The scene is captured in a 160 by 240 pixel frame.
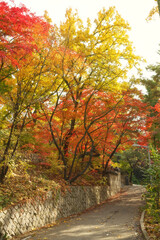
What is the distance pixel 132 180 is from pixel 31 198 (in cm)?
3289

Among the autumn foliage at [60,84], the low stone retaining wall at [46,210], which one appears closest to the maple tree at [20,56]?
the autumn foliage at [60,84]

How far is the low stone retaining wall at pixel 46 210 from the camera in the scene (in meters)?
6.71

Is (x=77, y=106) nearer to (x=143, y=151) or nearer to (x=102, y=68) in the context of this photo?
(x=102, y=68)

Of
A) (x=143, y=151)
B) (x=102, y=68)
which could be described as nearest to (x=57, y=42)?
(x=102, y=68)

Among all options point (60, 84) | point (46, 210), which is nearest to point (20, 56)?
point (60, 84)

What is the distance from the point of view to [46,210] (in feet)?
29.2

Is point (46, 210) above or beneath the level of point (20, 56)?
beneath

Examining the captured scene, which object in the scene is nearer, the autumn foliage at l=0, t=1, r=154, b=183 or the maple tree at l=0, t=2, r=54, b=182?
the maple tree at l=0, t=2, r=54, b=182

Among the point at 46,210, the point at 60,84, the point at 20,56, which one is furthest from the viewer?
the point at 60,84

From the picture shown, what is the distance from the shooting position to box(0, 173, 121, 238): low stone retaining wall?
6.71 m

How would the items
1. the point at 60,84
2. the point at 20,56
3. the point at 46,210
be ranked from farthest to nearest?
1. the point at 60,84
2. the point at 46,210
3. the point at 20,56

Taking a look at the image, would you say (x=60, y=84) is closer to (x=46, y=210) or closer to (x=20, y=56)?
(x=20, y=56)

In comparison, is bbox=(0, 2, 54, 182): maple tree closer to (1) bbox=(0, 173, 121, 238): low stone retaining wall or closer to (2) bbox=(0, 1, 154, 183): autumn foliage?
(2) bbox=(0, 1, 154, 183): autumn foliage

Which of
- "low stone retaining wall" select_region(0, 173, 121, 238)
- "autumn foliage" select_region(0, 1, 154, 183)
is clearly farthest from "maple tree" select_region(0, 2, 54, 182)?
"low stone retaining wall" select_region(0, 173, 121, 238)
